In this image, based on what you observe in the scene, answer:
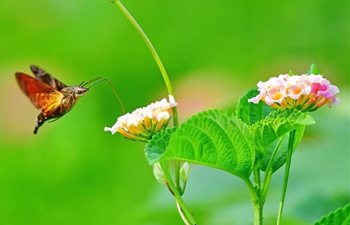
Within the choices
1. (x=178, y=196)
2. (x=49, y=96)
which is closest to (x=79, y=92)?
(x=49, y=96)

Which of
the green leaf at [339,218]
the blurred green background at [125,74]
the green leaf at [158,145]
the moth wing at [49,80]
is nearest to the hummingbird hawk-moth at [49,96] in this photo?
the moth wing at [49,80]

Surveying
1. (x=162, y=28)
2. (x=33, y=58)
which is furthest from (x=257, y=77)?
(x=33, y=58)

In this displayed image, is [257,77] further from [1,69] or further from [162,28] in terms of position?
[1,69]

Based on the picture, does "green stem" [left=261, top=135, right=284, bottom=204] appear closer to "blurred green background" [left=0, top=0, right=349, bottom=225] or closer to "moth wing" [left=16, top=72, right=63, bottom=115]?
"moth wing" [left=16, top=72, right=63, bottom=115]

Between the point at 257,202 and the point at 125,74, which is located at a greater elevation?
the point at 125,74

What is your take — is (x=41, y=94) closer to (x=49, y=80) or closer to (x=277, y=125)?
(x=49, y=80)

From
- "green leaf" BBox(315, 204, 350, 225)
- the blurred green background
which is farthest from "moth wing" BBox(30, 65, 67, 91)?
the blurred green background
